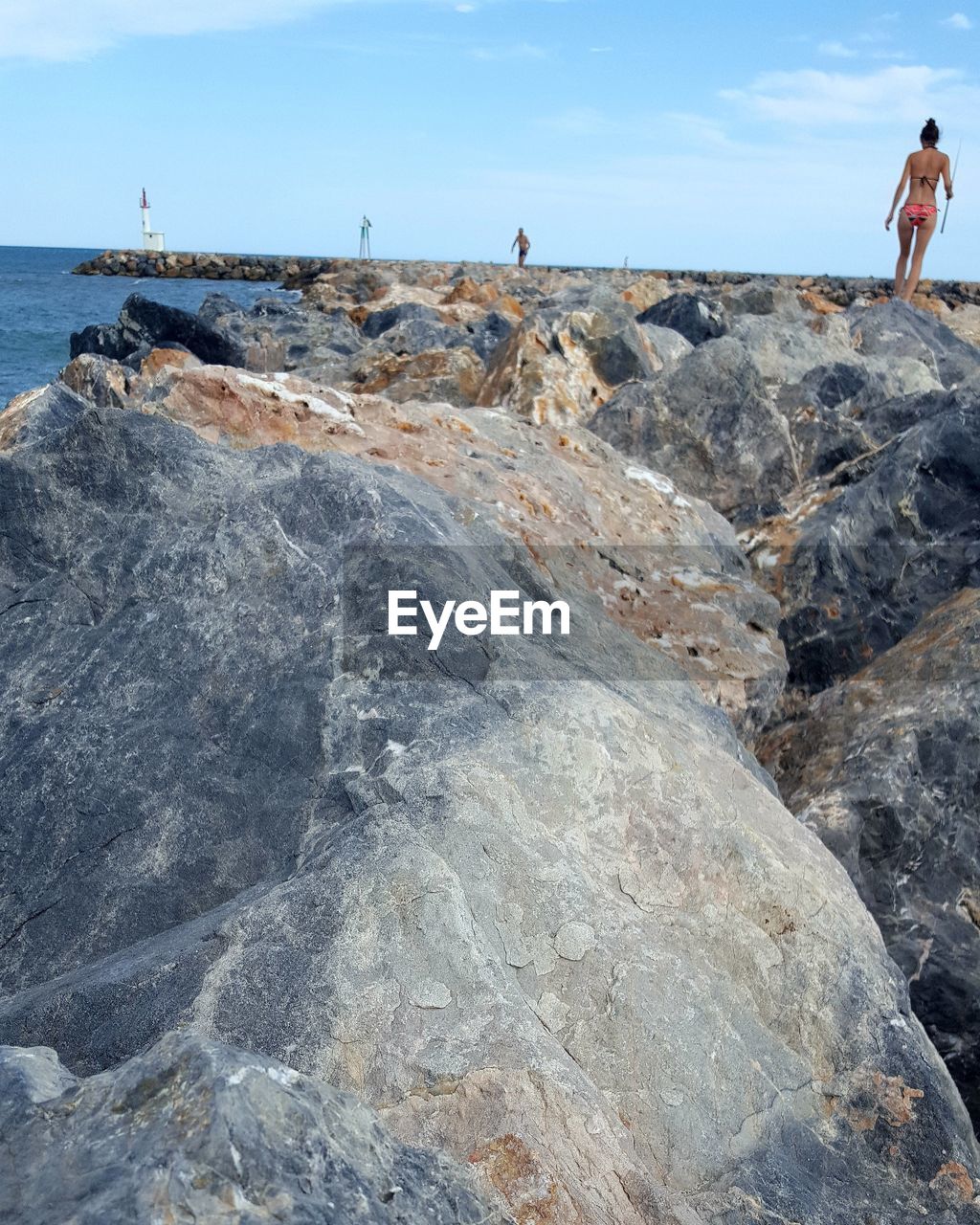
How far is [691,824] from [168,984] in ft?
3.48

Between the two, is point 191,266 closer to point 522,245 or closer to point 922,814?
point 522,245

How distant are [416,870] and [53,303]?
36965 mm

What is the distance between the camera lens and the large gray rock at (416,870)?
72.4 inches

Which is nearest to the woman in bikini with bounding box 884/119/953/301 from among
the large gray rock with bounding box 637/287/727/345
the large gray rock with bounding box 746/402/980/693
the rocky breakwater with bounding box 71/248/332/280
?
the large gray rock with bounding box 637/287/727/345

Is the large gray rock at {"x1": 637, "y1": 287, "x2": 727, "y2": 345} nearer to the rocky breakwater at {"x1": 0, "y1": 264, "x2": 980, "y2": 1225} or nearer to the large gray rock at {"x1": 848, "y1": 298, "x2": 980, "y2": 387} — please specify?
the large gray rock at {"x1": 848, "y1": 298, "x2": 980, "y2": 387}

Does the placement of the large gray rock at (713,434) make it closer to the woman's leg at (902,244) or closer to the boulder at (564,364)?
the boulder at (564,364)

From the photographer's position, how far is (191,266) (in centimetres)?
5475

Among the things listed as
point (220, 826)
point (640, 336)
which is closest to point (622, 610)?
point (220, 826)

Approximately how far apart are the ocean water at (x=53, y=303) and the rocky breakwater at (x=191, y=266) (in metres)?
0.72

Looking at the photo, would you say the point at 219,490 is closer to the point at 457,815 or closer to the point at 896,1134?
the point at 457,815

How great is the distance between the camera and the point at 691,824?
2.35m

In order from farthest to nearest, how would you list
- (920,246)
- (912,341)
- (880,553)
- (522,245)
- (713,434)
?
(522,245) < (920,246) < (912,341) < (713,434) < (880,553)

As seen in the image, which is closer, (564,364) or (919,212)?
(564,364)

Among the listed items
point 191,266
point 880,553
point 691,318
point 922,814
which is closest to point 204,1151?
point 922,814
